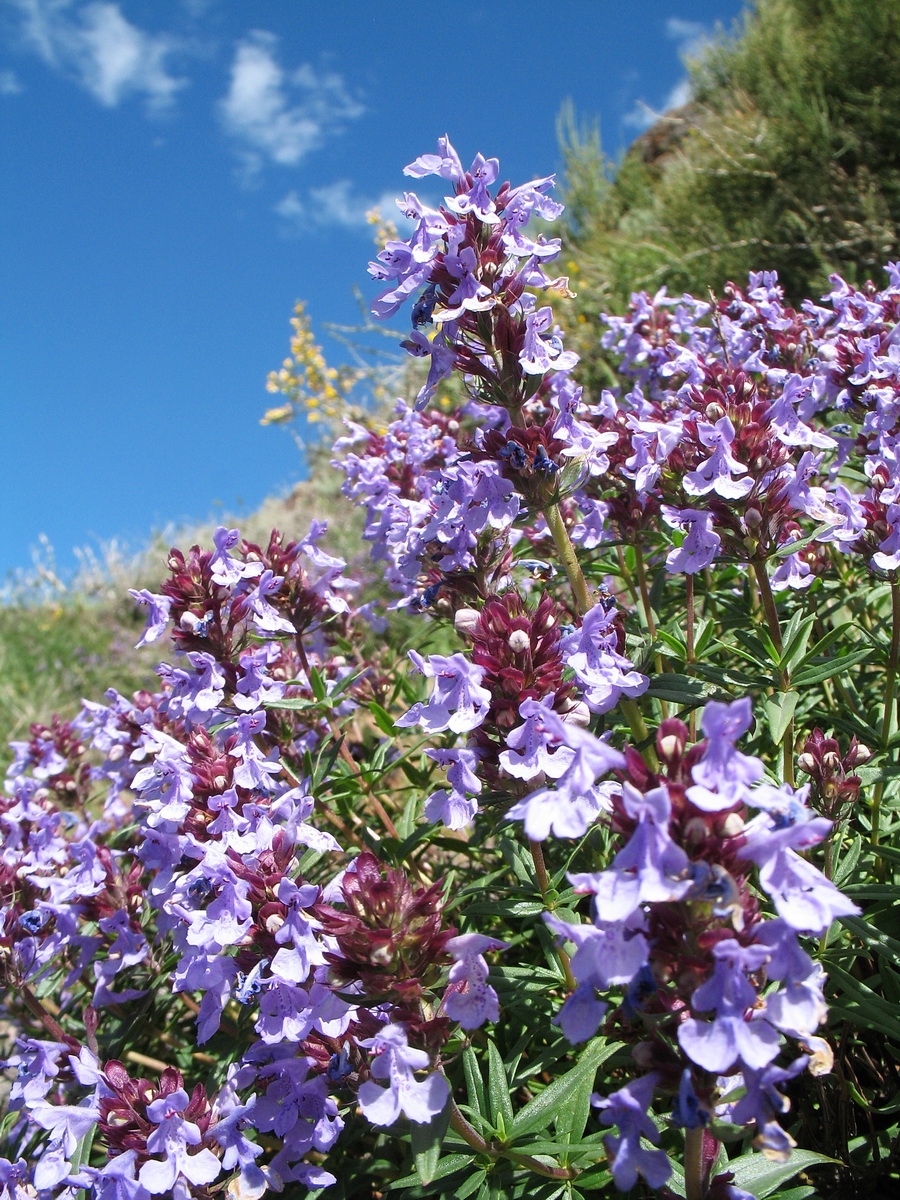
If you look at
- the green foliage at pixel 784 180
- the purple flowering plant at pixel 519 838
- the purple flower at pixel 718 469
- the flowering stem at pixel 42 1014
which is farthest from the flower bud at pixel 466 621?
the green foliage at pixel 784 180

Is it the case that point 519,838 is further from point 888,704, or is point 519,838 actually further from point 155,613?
point 155,613

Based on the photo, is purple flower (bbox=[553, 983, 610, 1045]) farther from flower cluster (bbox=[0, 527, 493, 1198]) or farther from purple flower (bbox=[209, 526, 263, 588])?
purple flower (bbox=[209, 526, 263, 588])

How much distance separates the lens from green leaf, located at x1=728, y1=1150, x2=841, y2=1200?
195 centimetres

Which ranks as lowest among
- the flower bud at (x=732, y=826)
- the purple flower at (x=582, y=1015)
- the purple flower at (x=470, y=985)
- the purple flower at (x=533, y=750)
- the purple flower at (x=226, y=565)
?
the purple flower at (x=582, y=1015)

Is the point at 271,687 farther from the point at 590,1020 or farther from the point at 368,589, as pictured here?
the point at 368,589

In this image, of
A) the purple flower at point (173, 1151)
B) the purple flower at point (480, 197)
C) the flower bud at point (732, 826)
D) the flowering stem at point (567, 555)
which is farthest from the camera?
the flowering stem at point (567, 555)

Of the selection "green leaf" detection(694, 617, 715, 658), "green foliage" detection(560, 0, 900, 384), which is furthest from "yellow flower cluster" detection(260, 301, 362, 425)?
"green leaf" detection(694, 617, 715, 658)

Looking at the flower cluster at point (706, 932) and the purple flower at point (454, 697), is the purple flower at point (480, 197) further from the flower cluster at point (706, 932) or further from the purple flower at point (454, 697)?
the flower cluster at point (706, 932)

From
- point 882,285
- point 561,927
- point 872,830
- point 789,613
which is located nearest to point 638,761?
point 561,927

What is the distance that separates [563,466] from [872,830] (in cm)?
172

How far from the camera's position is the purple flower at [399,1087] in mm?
1692

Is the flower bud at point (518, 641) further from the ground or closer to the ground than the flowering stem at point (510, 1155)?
further from the ground

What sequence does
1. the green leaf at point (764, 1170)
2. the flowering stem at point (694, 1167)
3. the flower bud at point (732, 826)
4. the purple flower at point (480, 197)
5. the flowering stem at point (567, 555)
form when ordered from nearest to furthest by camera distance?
the flower bud at point (732, 826) < the flowering stem at point (694, 1167) < the green leaf at point (764, 1170) < the purple flower at point (480, 197) < the flowering stem at point (567, 555)

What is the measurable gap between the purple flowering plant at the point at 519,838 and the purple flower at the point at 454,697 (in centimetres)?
1
